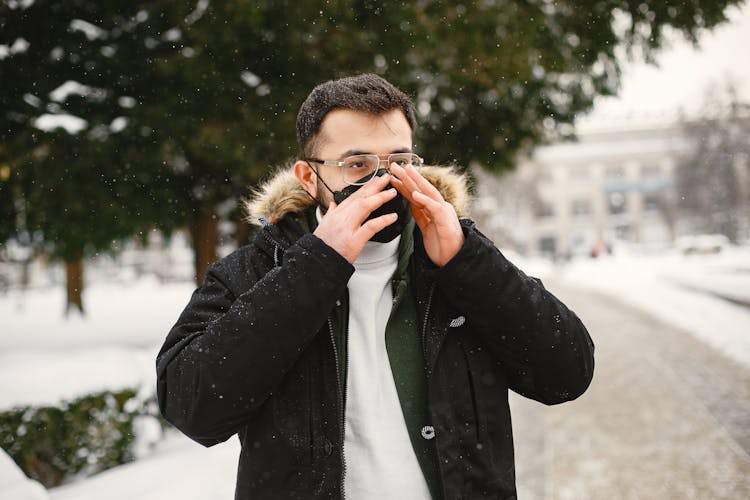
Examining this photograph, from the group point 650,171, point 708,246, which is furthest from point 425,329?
point 650,171

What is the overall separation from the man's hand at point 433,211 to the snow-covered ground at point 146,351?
261 centimetres

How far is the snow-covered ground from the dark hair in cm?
258

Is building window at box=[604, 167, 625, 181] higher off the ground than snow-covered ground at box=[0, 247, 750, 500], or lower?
higher

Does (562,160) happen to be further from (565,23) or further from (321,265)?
(321,265)

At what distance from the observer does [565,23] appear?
6.43 meters

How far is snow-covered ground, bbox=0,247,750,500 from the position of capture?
3.84m

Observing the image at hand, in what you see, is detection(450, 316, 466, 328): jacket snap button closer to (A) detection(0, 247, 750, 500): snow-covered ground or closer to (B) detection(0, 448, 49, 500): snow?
(A) detection(0, 247, 750, 500): snow-covered ground

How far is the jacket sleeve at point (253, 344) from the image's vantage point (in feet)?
4.63

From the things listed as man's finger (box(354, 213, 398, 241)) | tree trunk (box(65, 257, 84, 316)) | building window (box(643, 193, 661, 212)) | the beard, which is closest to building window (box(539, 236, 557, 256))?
building window (box(643, 193, 661, 212))

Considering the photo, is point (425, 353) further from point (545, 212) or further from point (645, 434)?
point (545, 212)

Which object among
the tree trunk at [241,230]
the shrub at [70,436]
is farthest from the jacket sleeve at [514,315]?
the tree trunk at [241,230]

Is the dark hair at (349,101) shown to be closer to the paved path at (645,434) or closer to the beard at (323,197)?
the beard at (323,197)

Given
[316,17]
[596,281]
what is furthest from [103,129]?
[596,281]

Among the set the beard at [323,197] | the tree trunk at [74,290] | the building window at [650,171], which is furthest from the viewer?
the building window at [650,171]
